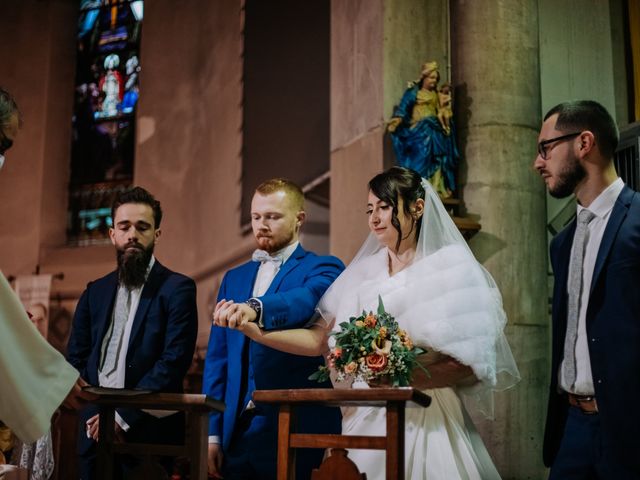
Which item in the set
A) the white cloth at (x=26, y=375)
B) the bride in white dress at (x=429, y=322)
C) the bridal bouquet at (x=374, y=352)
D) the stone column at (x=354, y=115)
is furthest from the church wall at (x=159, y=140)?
Answer: the white cloth at (x=26, y=375)

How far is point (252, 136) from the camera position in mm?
9219

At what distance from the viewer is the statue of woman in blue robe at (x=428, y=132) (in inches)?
246

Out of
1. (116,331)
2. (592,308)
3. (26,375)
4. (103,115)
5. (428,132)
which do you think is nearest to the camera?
(26,375)

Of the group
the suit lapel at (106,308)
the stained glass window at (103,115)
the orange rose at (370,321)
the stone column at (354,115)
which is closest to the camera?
the orange rose at (370,321)

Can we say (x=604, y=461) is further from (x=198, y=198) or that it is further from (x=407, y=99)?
(x=198, y=198)

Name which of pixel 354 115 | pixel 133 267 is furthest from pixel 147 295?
pixel 354 115

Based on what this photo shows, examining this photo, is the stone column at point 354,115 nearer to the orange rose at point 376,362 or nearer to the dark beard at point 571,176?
the dark beard at point 571,176

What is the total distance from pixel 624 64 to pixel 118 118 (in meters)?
5.92

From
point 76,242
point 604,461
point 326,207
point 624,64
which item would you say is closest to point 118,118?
point 76,242

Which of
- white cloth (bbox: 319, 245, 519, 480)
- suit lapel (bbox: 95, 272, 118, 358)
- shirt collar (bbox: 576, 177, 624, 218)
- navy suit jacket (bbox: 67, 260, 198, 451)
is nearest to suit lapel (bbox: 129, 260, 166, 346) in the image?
navy suit jacket (bbox: 67, 260, 198, 451)

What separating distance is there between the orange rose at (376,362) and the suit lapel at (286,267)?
3.13ft

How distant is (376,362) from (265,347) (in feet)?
2.84

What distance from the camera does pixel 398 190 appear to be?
3.75m

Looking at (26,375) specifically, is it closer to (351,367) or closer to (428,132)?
(351,367)
